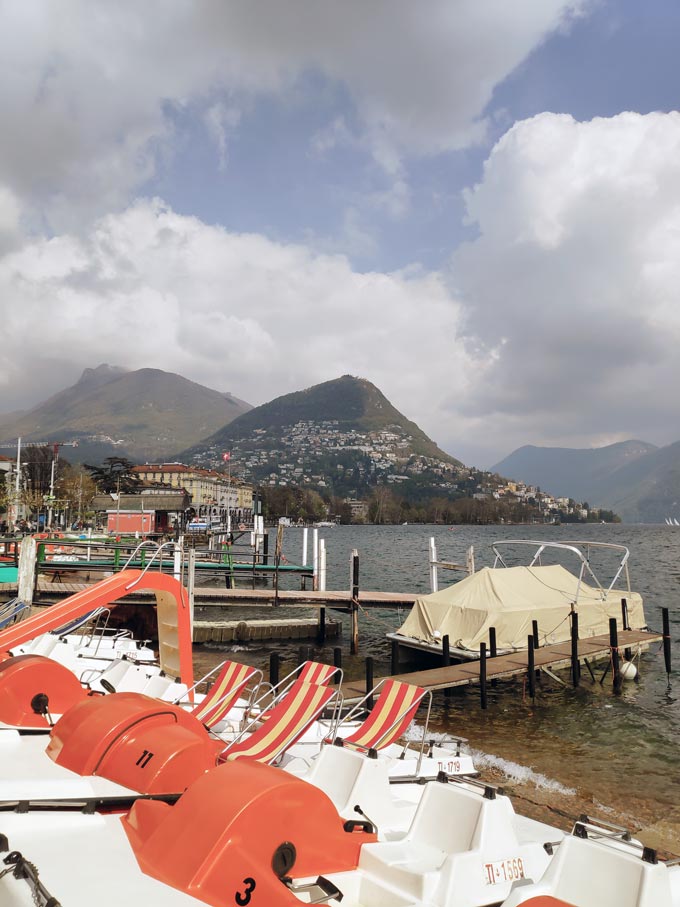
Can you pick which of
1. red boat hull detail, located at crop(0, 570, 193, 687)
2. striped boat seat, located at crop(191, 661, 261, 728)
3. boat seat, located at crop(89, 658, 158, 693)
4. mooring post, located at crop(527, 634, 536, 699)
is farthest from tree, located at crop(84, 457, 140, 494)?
striped boat seat, located at crop(191, 661, 261, 728)

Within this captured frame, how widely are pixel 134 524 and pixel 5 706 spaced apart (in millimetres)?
48057

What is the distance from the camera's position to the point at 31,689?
830cm

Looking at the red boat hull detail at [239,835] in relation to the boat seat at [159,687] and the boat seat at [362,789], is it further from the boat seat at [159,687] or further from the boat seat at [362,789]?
the boat seat at [159,687]

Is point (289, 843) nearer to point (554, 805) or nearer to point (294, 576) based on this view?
point (554, 805)

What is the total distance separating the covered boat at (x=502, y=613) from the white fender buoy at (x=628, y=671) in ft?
6.00

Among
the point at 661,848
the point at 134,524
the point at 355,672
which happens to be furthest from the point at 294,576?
the point at 661,848

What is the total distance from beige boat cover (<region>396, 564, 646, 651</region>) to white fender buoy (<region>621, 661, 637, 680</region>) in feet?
6.06

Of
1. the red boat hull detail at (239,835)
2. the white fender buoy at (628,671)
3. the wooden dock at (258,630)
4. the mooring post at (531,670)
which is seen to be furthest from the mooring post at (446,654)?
the red boat hull detail at (239,835)

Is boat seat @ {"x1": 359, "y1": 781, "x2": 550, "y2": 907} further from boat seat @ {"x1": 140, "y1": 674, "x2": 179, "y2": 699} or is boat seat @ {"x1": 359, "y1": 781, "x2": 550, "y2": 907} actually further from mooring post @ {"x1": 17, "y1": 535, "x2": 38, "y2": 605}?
mooring post @ {"x1": 17, "y1": 535, "x2": 38, "y2": 605}

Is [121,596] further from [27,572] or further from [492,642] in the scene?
[27,572]

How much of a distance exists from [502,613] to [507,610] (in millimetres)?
271

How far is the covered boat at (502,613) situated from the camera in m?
18.8

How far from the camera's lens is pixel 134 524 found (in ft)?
178

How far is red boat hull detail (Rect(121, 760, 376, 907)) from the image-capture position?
4.00 m
